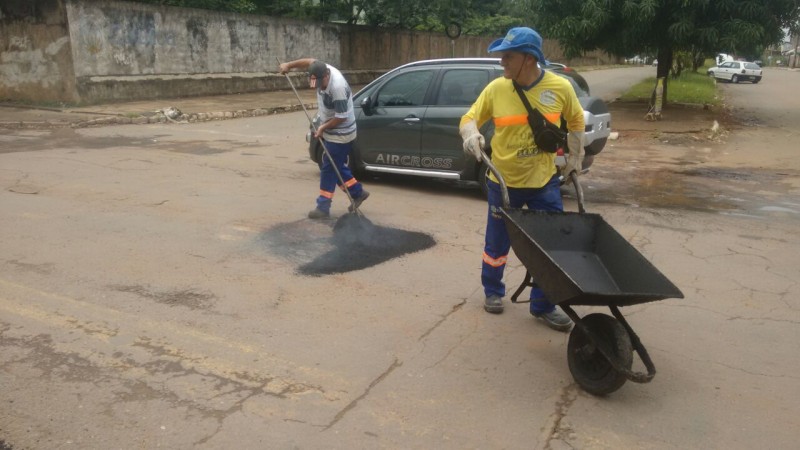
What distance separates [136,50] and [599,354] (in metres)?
18.1

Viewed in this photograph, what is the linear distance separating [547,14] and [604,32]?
4.97 feet

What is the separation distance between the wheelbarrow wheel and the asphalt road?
0.10 meters

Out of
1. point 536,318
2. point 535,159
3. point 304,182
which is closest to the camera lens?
point 535,159

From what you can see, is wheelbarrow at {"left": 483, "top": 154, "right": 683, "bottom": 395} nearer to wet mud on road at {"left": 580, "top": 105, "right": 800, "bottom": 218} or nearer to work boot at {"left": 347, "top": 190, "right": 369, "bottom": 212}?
work boot at {"left": 347, "top": 190, "right": 369, "bottom": 212}

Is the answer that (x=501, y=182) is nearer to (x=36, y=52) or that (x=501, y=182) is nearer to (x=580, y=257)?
(x=580, y=257)

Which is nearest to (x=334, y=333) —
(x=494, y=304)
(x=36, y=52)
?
(x=494, y=304)

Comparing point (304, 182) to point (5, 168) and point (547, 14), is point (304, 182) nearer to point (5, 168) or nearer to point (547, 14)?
point (5, 168)

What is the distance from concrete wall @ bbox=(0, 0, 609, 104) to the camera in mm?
16922

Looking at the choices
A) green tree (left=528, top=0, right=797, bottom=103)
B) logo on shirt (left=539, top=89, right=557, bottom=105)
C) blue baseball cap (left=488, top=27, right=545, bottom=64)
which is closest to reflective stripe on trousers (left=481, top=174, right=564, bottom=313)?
logo on shirt (left=539, top=89, right=557, bottom=105)

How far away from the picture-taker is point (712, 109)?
1939 cm

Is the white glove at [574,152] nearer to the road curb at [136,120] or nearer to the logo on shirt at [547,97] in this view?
the logo on shirt at [547,97]

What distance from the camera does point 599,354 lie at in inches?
144

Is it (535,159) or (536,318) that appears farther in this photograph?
(536,318)

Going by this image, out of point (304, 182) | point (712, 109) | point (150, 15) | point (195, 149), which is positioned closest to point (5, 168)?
point (195, 149)
